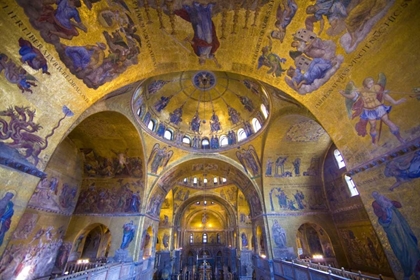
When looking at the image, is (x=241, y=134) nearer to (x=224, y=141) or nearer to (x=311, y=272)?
(x=224, y=141)

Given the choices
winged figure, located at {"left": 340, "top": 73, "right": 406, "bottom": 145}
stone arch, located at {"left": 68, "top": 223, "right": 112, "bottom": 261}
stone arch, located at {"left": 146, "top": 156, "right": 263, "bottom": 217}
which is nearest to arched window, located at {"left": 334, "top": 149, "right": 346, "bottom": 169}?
stone arch, located at {"left": 146, "top": 156, "right": 263, "bottom": 217}

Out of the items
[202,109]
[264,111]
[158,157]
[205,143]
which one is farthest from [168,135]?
[264,111]

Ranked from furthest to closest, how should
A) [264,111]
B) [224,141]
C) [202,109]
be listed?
[224,141] → [202,109] → [264,111]

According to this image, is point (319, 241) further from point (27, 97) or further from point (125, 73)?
point (27, 97)

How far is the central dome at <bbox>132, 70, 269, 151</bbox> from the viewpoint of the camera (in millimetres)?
13852

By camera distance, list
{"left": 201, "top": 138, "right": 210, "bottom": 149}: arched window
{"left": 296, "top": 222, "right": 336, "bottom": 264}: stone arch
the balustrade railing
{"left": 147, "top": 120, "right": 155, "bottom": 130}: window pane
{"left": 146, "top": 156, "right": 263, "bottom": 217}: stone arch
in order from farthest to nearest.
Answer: {"left": 201, "top": 138, "right": 210, "bottom": 149}: arched window < {"left": 146, "top": 156, "right": 263, "bottom": 217}: stone arch < {"left": 147, "top": 120, "right": 155, "bottom": 130}: window pane < {"left": 296, "top": 222, "right": 336, "bottom": 264}: stone arch < the balustrade railing

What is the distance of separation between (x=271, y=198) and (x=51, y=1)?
16.4 meters

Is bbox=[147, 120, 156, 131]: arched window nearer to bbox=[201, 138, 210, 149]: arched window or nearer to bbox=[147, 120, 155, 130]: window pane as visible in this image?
bbox=[147, 120, 155, 130]: window pane

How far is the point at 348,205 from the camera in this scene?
1288cm

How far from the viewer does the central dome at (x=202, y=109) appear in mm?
Result: 13852

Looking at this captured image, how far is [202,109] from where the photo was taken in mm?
17312

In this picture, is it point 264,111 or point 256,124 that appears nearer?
point 264,111

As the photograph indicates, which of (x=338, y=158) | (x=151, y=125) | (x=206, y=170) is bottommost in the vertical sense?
(x=338, y=158)

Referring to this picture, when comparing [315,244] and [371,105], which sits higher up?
[371,105]
